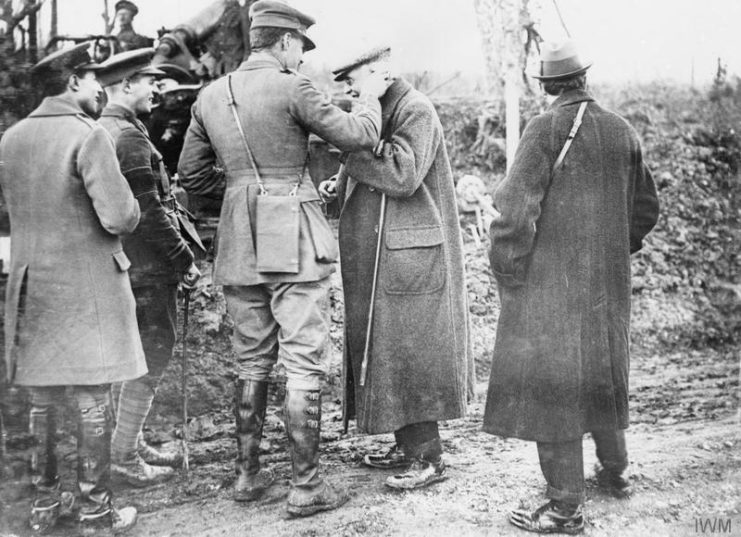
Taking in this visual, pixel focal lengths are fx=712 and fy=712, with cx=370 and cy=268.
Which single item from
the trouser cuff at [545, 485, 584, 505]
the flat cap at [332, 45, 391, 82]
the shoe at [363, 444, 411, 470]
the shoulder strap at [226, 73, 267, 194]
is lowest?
the shoe at [363, 444, 411, 470]

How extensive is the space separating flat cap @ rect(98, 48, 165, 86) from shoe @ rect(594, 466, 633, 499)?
9.88 feet

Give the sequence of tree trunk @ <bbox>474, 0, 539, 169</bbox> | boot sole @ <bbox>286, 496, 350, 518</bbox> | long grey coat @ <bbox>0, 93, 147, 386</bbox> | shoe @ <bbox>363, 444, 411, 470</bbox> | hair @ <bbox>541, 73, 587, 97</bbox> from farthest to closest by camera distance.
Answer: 1. tree trunk @ <bbox>474, 0, 539, 169</bbox>
2. shoe @ <bbox>363, 444, 411, 470</bbox>
3. boot sole @ <bbox>286, 496, 350, 518</bbox>
4. hair @ <bbox>541, 73, 587, 97</bbox>
5. long grey coat @ <bbox>0, 93, 147, 386</bbox>

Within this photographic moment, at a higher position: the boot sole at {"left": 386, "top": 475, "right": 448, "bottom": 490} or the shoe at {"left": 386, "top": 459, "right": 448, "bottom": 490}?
the shoe at {"left": 386, "top": 459, "right": 448, "bottom": 490}

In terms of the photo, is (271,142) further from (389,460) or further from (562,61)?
(389,460)

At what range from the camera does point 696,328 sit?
6.51 m

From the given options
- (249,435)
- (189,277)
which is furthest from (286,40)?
(249,435)

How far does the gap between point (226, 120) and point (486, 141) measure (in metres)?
5.47

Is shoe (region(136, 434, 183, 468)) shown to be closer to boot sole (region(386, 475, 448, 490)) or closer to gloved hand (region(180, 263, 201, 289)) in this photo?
gloved hand (region(180, 263, 201, 289))

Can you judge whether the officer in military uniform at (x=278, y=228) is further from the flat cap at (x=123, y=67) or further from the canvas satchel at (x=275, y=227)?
the flat cap at (x=123, y=67)

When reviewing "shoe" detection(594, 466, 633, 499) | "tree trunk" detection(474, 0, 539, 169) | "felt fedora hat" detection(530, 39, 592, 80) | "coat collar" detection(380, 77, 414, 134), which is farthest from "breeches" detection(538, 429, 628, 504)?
"tree trunk" detection(474, 0, 539, 169)

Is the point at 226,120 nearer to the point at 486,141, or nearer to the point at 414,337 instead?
the point at 414,337

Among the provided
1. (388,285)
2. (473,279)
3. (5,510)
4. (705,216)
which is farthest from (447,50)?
(5,510)

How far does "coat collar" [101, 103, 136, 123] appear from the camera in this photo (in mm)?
3510

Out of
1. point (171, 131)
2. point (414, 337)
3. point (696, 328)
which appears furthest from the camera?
point (696, 328)
